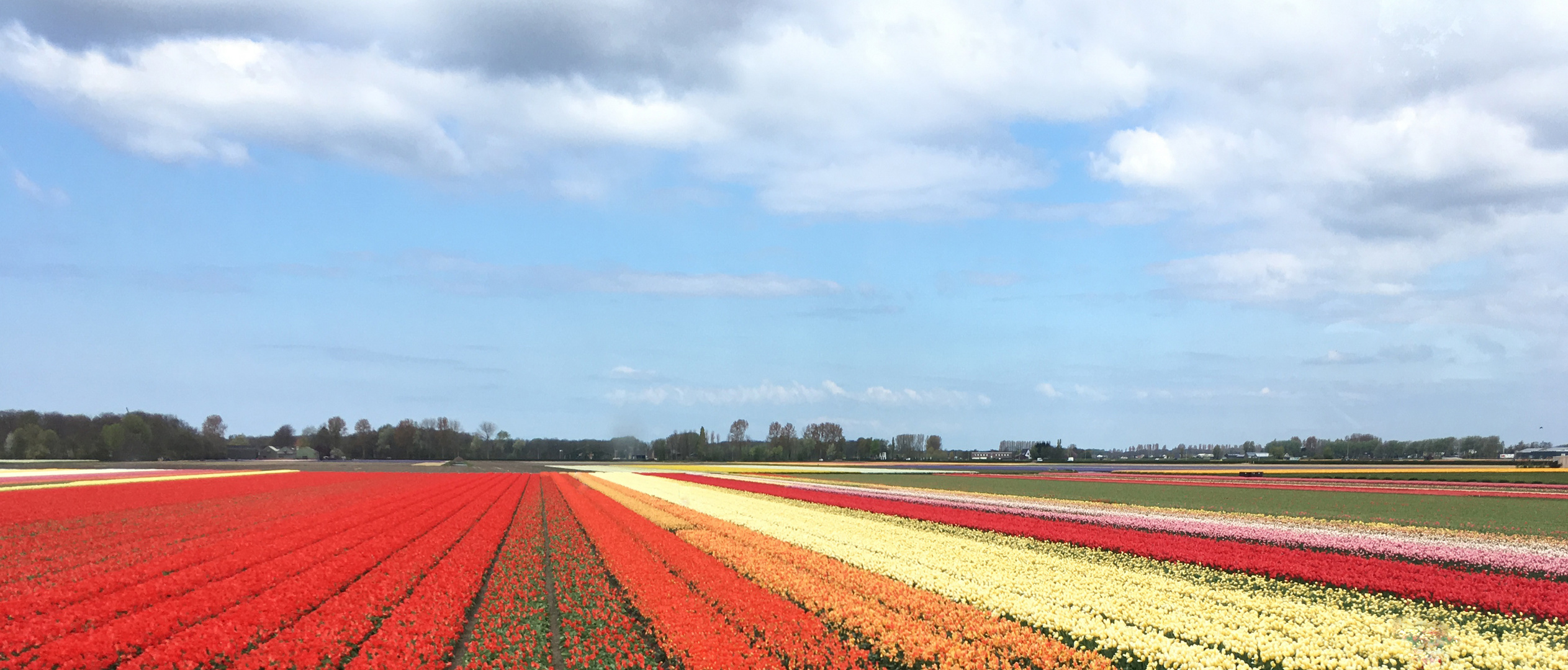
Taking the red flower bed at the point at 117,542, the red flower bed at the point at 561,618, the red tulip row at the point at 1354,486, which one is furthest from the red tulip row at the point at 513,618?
the red tulip row at the point at 1354,486

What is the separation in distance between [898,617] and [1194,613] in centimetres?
520

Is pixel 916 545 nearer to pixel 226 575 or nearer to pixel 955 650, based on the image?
pixel 955 650

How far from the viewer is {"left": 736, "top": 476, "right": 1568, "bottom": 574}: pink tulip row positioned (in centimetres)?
2055

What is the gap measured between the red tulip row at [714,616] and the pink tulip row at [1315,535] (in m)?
16.9

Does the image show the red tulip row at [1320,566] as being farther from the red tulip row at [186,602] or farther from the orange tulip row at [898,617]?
the red tulip row at [186,602]

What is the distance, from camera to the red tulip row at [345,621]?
36.7 feet

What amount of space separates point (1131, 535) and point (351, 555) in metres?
21.4

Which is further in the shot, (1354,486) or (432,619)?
(1354,486)

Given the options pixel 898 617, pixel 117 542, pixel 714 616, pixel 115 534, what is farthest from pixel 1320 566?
pixel 115 534

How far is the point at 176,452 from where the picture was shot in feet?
453

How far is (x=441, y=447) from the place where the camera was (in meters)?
174

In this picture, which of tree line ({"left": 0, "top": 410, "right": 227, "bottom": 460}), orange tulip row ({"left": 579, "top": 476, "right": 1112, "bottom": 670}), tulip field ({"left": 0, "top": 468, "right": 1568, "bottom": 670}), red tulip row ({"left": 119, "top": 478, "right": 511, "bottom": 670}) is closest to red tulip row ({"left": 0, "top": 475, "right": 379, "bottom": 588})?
tulip field ({"left": 0, "top": 468, "right": 1568, "bottom": 670})

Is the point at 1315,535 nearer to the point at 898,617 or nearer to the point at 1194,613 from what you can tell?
the point at 1194,613

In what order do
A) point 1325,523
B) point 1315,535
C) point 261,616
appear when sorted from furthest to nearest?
point 1325,523 < point 1315,535 < point 261,616
